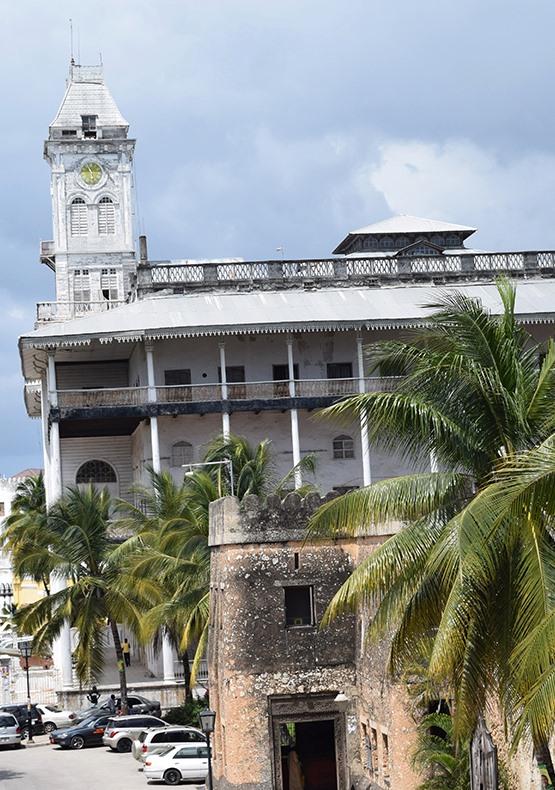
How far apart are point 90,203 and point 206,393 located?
29.7 meters

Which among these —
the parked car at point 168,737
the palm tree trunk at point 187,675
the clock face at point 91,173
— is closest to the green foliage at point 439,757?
the parked car at point 168,737

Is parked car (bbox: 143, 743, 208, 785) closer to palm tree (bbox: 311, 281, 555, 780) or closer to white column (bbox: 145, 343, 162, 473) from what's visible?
palm tree (bbox: 311, 281, 555, 780)

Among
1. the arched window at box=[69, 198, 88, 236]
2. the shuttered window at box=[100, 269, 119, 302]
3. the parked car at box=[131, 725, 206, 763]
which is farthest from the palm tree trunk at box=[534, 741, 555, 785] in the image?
the arched window at box=[69, 198, 88, 236]

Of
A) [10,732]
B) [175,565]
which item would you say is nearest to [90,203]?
[10,732]

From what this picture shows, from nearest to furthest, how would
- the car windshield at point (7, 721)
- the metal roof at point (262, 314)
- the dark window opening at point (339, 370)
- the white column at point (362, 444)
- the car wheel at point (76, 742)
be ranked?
the car wheel at point (76, 742) < the car windshield at point (7, 721) < the white column at point (362, 444) < the metal roof at point (262, 314) < the dark window opening at point (339, 370)

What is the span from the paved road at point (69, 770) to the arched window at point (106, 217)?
1624 inches

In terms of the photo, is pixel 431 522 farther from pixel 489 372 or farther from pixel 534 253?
pixel 534 253

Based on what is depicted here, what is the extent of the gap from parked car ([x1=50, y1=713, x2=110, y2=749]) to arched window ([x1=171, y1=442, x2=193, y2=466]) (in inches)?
554

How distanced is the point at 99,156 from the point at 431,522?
65078mm

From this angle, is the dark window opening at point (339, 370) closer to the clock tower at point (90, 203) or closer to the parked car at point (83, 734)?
the parked car at point (83, 734)

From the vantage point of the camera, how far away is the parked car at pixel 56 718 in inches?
1889

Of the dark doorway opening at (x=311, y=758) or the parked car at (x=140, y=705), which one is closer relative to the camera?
the dark doorway opening at (x=311, y=758)

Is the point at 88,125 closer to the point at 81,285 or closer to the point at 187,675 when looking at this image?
the point at 81,285

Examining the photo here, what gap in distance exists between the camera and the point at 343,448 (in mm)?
57469
